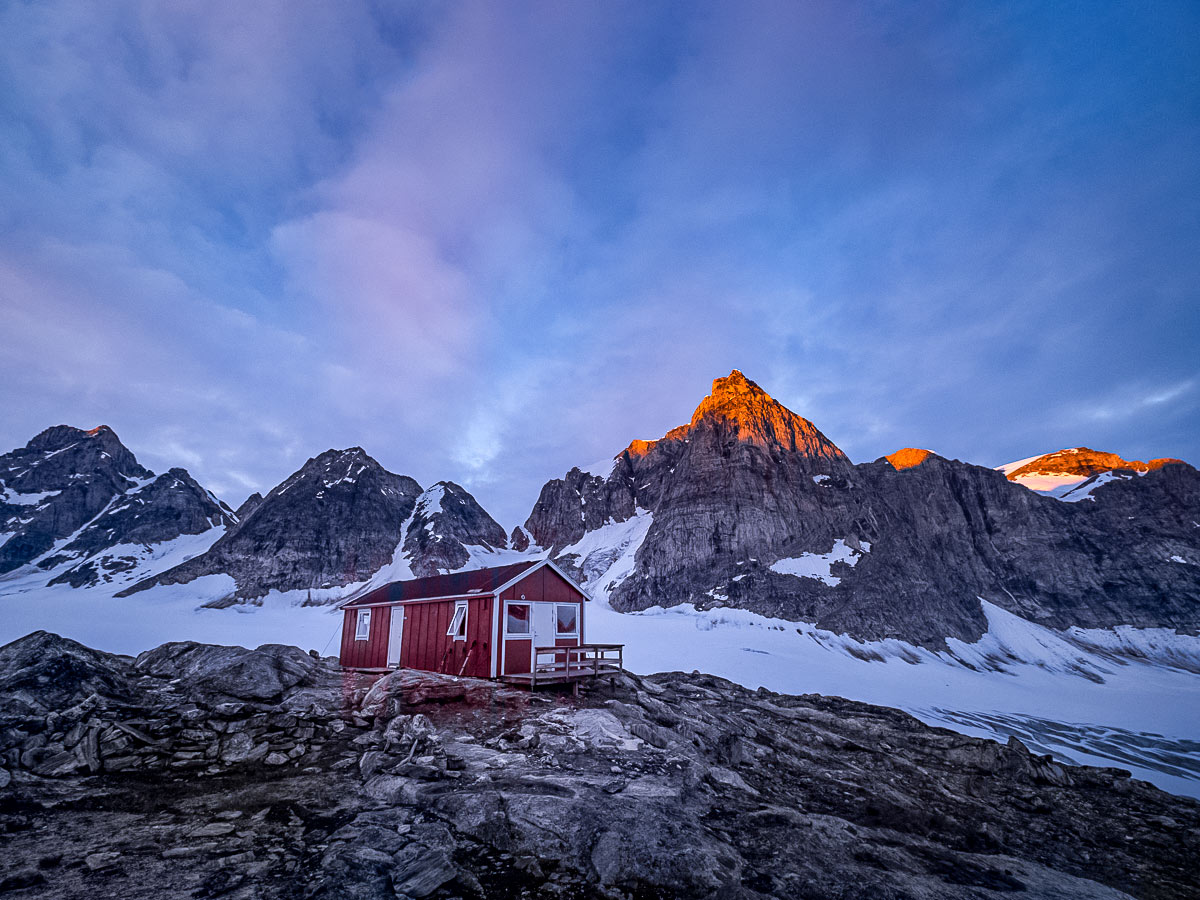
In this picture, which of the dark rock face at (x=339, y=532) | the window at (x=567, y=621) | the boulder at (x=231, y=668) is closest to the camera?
the boulder at (x=231, y=668)

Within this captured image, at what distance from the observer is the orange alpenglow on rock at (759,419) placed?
95.9 meters

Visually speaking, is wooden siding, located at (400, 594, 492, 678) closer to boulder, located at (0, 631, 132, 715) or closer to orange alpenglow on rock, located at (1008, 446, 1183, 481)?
boulder, located at (0, 631, 132, 715)

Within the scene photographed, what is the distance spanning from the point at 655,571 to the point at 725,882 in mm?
77024

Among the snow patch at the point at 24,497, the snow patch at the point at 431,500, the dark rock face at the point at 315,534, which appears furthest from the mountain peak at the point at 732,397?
the snow patch at the point at 24,497

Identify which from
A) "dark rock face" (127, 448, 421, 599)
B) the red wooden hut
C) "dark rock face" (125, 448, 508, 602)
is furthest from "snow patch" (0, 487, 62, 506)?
the red wooden hut

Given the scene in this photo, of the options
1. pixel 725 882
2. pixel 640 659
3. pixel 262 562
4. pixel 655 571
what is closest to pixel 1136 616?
pixel 655 571

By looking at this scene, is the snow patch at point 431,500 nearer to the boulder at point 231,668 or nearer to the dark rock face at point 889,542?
the dark rock face at point 889,542

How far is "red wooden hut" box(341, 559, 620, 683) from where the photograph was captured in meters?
23.6

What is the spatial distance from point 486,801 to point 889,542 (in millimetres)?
86152

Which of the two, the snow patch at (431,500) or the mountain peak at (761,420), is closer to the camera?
the mountain peak at (761,420)

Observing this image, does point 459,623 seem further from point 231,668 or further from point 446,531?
point 446,531

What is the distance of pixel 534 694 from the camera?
2102 cm

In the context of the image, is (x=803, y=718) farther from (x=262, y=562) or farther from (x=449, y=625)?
(x=262, y=562)

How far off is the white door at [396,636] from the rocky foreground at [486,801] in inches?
275
